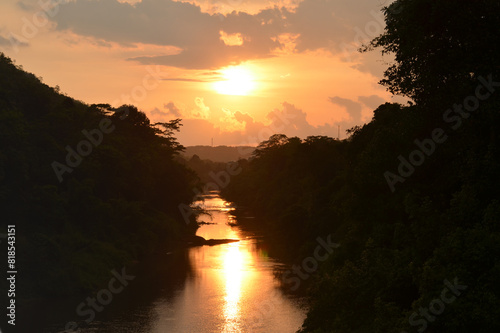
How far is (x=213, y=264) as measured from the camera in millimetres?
70062

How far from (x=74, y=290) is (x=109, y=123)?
134 feet

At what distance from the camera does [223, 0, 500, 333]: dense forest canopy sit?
20984 millimetres

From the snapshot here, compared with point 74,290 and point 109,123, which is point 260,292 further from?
point 109,123

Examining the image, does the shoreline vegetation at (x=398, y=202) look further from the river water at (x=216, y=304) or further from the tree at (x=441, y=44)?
the river water at (x=216, y=304)

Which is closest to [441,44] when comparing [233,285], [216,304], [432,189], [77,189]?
[432,189]

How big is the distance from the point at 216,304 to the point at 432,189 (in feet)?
94.4

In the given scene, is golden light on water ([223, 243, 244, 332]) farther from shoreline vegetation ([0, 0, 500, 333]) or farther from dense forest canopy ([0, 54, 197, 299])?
dense forest canopy ([0, 54, 197, 299])

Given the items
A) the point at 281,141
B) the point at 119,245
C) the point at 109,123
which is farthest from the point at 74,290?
the point at 281,141

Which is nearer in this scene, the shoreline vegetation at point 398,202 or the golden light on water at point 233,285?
the shoreline vegetation at point 398,202

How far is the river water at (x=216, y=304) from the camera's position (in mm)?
45531

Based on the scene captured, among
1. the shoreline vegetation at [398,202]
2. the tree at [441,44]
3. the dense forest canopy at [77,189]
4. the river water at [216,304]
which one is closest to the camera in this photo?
the shoreline vegetation at [398,202]

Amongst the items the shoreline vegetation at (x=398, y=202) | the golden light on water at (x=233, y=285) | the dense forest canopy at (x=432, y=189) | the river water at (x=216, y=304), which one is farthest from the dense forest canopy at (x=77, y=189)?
the dense forest canopy at (x=432, y=189)

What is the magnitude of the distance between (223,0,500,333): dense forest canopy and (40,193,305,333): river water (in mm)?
14365

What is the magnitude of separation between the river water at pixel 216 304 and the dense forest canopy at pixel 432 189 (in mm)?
14365
